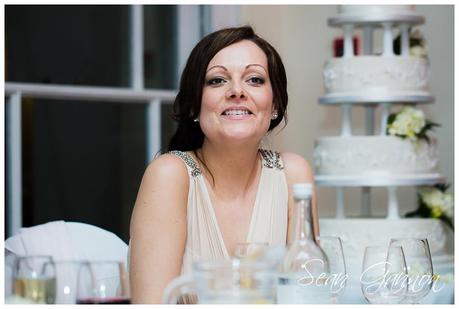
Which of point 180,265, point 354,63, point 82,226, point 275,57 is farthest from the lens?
point 354,63

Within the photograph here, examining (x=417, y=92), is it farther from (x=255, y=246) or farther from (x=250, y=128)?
(x=255, y=246)

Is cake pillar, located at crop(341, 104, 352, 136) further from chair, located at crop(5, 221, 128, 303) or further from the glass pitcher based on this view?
the glass pitcher

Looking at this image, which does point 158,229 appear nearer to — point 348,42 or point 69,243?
point 69,243

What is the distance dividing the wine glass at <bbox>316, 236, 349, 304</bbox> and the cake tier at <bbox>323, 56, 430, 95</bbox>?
179 centimetres

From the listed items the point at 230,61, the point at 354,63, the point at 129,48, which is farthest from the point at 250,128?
the point at 129,48

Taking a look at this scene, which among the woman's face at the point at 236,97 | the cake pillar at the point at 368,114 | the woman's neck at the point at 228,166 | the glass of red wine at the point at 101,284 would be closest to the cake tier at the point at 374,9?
the cake pillar at the point at 368,114

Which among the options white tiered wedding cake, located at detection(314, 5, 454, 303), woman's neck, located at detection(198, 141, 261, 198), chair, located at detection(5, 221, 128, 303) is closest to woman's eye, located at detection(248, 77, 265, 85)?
woman's neck, located at detection(198, 141, 261, 198)

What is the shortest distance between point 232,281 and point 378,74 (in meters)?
2.21

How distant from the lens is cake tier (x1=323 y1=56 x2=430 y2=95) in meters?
3.41

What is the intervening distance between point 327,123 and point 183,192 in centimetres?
213

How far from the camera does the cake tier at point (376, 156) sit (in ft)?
Answer: 11.2

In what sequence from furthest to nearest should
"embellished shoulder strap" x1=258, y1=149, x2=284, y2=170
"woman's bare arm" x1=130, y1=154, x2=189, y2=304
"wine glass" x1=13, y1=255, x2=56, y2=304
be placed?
"embellished shoulder strap" x1=258, y1=149, x2=284, y2=170, "woman's bare arm" x1=130, y1=154, x2=189, y2=304, "wine glass" x1=13, y1=255, x2=56, y2=304

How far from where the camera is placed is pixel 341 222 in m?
3.44

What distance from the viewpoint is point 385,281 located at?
166 centimetres
